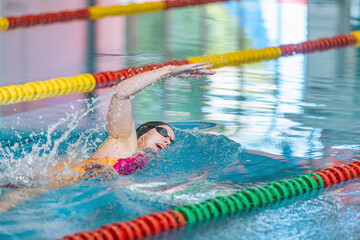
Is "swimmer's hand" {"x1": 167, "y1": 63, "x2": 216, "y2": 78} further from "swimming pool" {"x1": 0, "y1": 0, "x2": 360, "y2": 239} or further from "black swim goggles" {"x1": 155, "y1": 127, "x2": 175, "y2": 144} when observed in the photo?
"swimming pool" {"x1": 0, "y1": 0, "x2": 360, "y2": 239}

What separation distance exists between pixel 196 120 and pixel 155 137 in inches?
47.9

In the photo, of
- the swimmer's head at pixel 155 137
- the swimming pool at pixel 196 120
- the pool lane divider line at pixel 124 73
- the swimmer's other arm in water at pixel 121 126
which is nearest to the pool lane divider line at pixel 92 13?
the swimming pool at pixel 196 120

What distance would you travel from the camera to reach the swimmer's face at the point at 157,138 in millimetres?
3607

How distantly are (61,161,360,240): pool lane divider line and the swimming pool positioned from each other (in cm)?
6

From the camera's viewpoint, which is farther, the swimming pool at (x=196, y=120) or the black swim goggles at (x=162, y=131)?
the black swim goggles at (x=162, y=131)

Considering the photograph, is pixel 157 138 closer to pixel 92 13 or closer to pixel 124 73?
pixel 124 73

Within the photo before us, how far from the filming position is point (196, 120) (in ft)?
15.7

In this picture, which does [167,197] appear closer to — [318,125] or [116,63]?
[318,125]

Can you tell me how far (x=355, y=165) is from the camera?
150 inches

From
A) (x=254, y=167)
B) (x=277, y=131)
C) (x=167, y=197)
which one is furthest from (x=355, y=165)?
(x=167, y=197)

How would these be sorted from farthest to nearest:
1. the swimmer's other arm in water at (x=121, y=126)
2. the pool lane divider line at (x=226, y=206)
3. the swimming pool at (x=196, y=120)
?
the swimmer's other arm in water at (x=121, y=126)
the swimming pool at (x=196, y=120)
the pool lane divider line at (x=226, y=206)

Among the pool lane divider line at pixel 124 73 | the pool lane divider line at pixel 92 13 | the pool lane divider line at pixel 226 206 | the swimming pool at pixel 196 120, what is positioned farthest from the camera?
the pool lane divider line at pixel 92 13

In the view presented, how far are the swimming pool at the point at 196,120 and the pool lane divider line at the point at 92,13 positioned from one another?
13.1 inches

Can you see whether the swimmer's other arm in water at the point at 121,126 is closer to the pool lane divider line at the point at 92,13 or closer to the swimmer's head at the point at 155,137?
the swimmer's head at the point at 155,137
